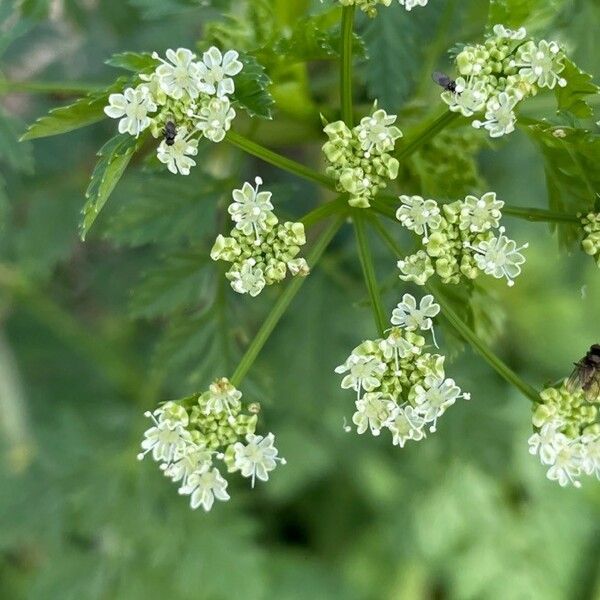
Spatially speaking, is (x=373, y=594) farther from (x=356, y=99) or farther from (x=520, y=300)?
(x=356, y=99)

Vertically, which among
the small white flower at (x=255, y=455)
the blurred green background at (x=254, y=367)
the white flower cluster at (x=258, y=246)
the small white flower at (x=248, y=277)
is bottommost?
the blurred green background at (x=254, y=367)

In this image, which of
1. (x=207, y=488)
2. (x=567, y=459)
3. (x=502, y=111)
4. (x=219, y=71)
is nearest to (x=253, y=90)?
(x=219, y=71)

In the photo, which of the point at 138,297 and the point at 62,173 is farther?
the point at 62,173

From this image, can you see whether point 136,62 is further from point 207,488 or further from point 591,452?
point 591,452

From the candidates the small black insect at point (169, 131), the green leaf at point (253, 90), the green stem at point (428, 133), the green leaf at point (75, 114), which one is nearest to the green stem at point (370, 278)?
the green stem at point (428, 133)

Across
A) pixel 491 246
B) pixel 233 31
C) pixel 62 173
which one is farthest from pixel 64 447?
pixel 491 246

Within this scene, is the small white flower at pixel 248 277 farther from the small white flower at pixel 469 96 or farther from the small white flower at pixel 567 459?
the small white flower at pixel 567 459
